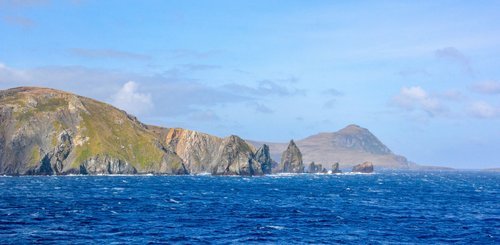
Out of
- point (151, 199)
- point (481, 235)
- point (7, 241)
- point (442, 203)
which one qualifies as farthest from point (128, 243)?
point (442, 203)

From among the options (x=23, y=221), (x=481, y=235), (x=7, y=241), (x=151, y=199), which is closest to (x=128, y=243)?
(x=7, y=241)

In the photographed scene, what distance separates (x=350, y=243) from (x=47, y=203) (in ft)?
205

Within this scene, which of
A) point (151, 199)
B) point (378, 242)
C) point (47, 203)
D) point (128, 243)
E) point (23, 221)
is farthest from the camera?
point (151, 199)

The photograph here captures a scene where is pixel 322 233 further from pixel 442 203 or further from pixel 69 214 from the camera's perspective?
pixel 442 203

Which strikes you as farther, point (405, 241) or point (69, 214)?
point (69, 214)

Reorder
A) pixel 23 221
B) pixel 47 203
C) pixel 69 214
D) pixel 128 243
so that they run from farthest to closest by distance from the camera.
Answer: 1. pixel 47 203
2. pixel 69 214
3. pixel 23 221
4. pixel 128 243

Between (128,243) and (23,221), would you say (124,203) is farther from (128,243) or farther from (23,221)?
(128,243)

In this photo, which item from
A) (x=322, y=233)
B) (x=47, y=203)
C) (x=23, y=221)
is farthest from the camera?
(x=47, y=203)

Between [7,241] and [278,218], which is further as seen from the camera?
[278,218]

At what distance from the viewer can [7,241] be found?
2601 inches

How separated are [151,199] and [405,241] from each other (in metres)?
65.0

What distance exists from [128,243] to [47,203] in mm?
49887

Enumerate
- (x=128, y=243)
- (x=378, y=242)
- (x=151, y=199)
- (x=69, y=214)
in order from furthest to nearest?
(x=151, y=199) < (x=69, y=214) < (x=378, y=242) < (x=128, y=243)

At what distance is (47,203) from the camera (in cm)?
11012
